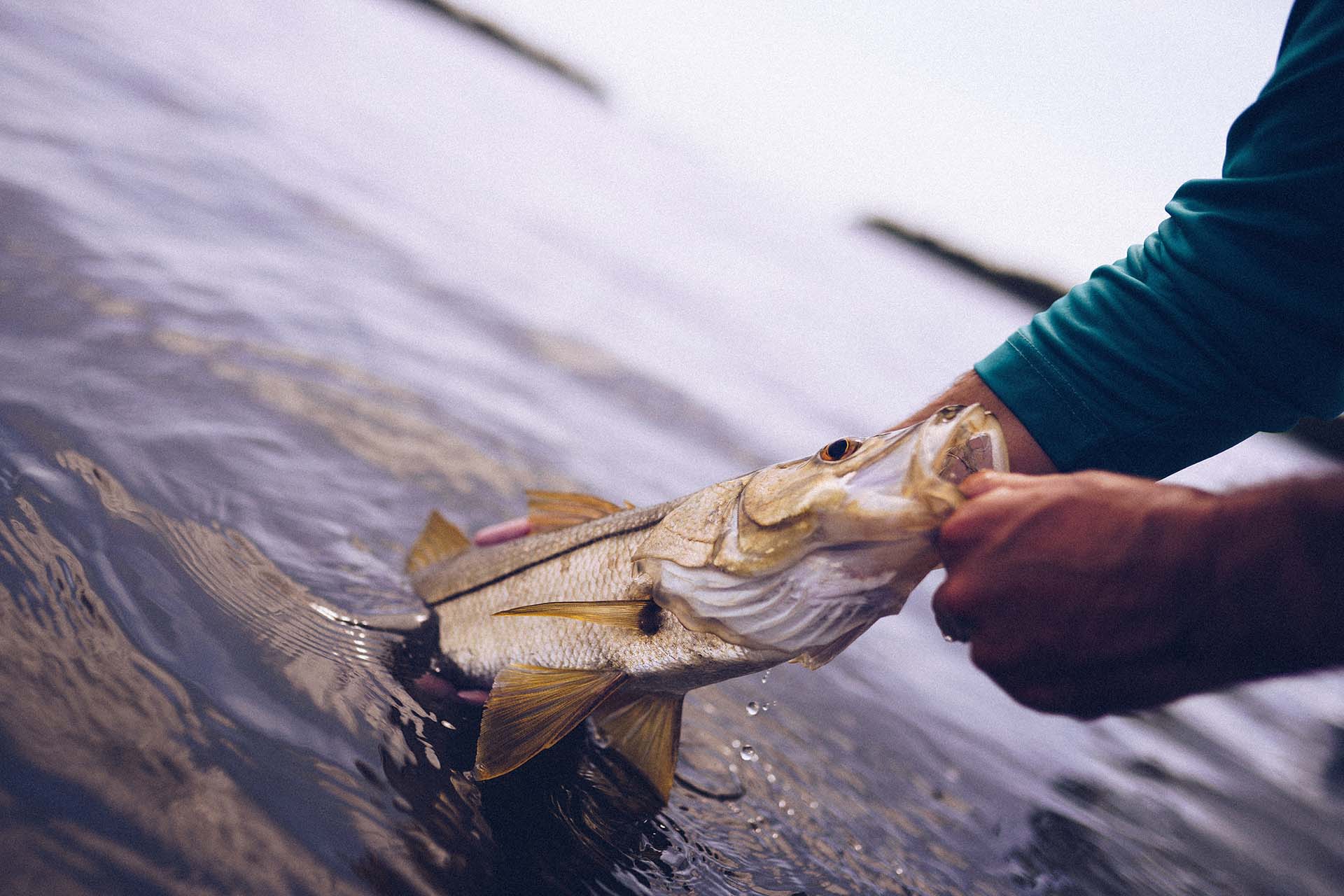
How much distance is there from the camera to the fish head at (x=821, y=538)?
1.78 meters

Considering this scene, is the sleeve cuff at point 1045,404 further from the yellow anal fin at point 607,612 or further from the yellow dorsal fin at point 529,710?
the yellow dorsal fin at point 529,710

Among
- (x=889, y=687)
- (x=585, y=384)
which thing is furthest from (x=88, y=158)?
(x=889, y=687)

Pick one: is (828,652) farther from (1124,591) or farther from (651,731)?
(1124,591)

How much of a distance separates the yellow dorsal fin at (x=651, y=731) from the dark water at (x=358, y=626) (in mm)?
231

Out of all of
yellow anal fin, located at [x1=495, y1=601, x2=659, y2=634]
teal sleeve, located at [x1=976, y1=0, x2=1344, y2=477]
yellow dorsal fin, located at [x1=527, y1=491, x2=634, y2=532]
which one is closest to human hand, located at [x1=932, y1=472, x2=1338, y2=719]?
yellow anal fin, located at [x1=495, y1=601, x2=659, y2=634]

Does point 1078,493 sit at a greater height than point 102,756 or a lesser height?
greater

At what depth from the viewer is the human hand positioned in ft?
4.06

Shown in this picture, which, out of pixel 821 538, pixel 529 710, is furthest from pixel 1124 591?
pixel 529 710

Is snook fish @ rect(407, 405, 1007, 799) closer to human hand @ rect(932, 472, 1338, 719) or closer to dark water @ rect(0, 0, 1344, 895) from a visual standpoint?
human hand @ rect(932, 472, 1338, 719)

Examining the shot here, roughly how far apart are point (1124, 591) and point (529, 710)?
1510 millimetres

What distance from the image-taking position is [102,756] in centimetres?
201

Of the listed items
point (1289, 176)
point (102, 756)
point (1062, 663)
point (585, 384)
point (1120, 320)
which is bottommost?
point (585, 384)

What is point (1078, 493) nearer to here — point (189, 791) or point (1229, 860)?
point (189, 791)

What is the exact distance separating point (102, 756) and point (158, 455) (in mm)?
1983
